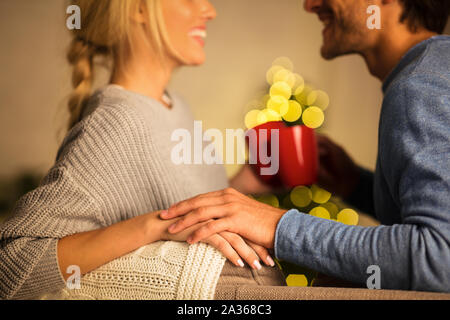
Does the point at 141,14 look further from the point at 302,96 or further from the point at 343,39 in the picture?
the point at 302,96

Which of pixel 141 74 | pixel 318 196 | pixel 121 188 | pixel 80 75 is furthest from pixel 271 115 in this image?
pixel 121 188

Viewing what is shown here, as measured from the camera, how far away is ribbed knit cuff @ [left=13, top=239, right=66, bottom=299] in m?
0.71

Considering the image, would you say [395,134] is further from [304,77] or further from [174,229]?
[304,77]

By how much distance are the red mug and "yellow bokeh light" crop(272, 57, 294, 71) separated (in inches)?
52.0

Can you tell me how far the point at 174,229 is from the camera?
2.31 ft

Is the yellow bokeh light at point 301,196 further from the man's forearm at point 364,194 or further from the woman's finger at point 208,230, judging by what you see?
the woman's finger at point 208,230

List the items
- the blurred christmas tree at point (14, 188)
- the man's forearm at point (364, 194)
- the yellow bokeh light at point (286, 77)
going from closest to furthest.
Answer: the man's forearm at point (364, 194) → the yellow bokeh light at point (286, 77) → the blurred christmas tree at point (14, 188)

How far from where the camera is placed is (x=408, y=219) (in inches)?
24.9

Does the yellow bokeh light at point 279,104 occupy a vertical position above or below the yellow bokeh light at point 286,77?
below

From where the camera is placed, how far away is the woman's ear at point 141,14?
39.8 inches

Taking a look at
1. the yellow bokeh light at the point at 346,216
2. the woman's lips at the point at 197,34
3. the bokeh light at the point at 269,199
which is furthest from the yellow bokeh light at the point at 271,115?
the woman's lips at the point at 197,34

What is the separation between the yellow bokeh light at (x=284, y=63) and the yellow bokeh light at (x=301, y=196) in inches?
41.1

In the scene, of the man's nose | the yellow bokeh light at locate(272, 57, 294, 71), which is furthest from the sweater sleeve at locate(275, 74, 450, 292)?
the yellow bokeh light at locate(272, 57, 294, 71)
